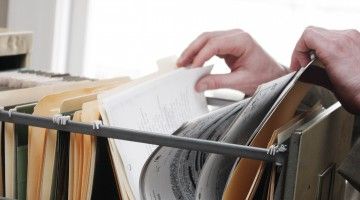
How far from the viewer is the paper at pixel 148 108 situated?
0.60 metres

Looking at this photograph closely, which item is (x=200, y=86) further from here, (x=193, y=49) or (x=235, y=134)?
(x=235, y=134)

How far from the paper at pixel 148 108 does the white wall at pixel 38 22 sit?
127cm

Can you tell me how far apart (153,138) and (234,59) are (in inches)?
14.3

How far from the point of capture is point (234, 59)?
2.90ft

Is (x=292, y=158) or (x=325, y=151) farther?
(x=325, y=151)

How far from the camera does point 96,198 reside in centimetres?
63

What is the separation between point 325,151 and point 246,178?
12 centimetres

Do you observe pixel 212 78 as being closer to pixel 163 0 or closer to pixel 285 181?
pixel 285 181

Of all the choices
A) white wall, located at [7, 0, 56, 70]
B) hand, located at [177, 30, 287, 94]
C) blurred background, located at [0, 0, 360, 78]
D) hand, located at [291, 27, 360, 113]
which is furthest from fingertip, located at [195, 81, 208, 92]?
white wall, located at [7, 0, 56, 70]

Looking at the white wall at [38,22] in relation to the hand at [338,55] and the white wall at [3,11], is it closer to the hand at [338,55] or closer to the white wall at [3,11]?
the white wall at [3,11]

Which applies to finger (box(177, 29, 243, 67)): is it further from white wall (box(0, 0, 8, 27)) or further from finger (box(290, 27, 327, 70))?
white wall (box(0, 0, 8, 27))

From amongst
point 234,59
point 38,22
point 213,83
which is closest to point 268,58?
point 234,59

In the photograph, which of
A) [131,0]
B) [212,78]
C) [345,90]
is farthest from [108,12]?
[345,90]

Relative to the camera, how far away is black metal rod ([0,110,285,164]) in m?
0.52
